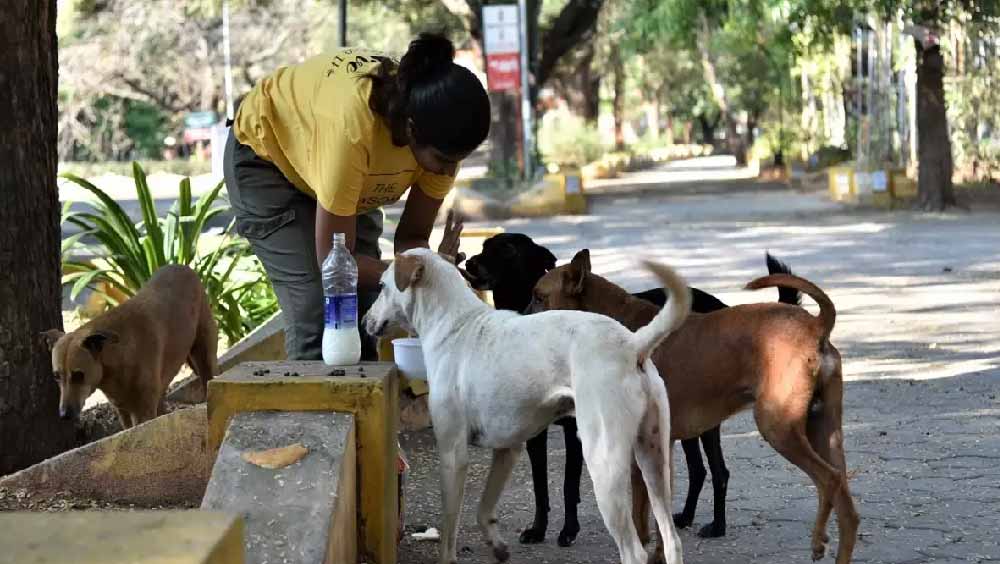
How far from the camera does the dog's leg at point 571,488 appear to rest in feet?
17.5

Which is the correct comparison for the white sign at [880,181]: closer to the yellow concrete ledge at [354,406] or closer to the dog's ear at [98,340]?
the dog's ear at [98,340]

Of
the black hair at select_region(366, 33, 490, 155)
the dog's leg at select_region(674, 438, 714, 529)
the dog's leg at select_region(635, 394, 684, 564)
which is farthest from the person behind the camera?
the dog's leg at select_region(674, 438, 714, 529)

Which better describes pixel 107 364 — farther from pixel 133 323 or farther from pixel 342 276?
pixel 342 276

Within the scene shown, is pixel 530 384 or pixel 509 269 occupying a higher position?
pixel 509 269

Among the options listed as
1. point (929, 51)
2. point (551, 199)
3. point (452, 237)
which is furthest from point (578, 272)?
point (551, 199)

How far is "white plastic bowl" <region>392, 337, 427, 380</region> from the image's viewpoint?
5.16m

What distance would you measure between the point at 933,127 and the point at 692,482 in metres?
16.8

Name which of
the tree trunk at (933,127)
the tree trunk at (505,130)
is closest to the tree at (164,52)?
the tree trunk at (505,130)

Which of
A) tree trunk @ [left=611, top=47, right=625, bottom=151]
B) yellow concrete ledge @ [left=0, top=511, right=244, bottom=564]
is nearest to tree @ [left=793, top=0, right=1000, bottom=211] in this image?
yellow concrete ledge @ [left=0, top=511, right=244, bottom=564]

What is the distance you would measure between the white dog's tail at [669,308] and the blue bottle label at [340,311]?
1072mm

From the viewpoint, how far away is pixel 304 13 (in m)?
48.0

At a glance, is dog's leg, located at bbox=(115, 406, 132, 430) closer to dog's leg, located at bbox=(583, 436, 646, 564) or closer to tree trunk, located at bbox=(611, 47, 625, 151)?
dog's leg, located at bbox=(583, 436, 646, 564)

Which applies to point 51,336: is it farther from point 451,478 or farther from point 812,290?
point 812,290

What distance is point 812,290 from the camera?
15.9 feet
